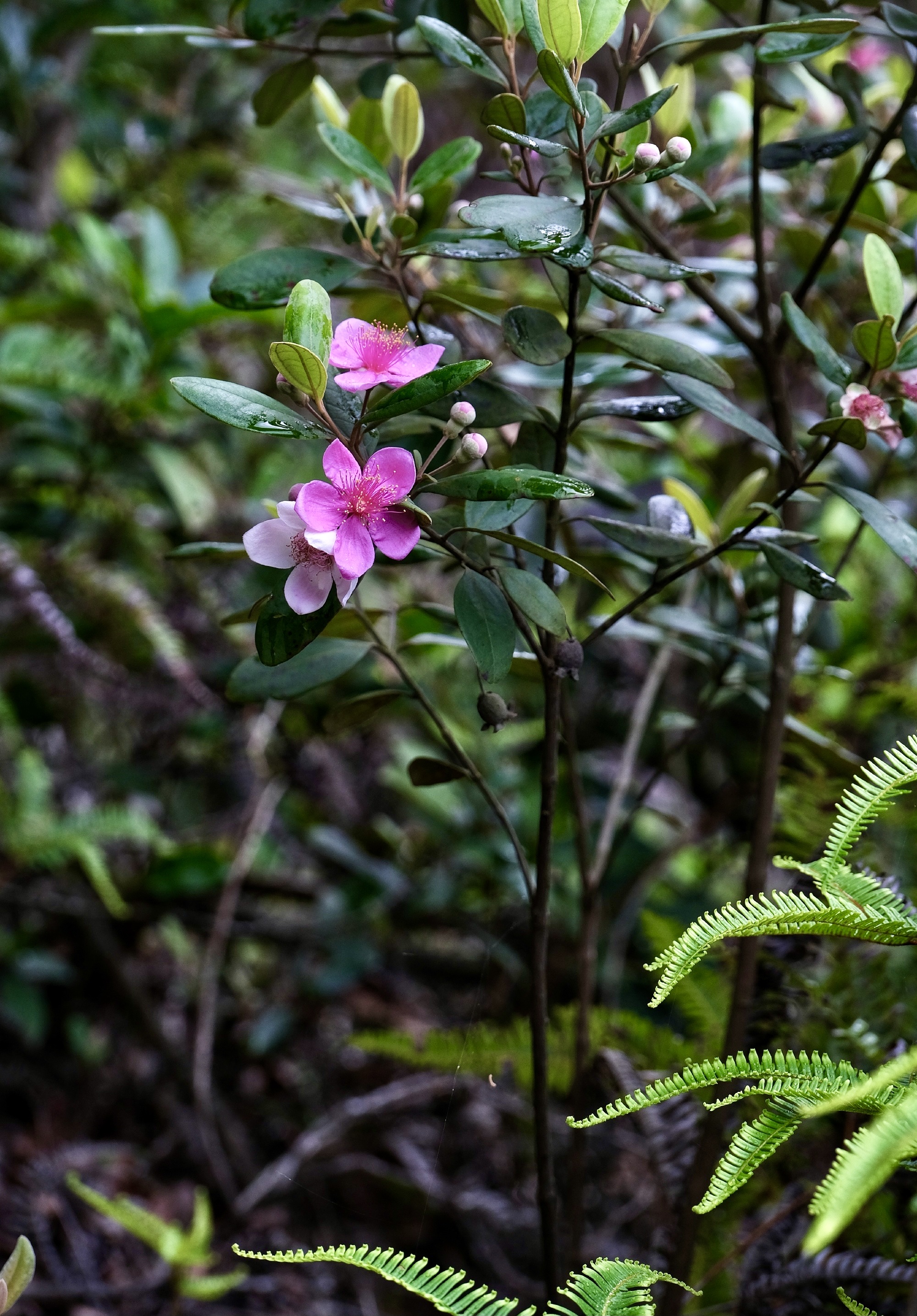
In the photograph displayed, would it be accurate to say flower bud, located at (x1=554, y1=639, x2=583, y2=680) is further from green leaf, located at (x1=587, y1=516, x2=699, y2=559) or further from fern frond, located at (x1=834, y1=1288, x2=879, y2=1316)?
fern frond, located at (x1=834, y1=1288, x2=879, y2=1316)

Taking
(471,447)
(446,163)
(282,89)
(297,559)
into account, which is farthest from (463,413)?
(282,89)

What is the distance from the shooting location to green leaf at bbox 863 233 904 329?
641 millimetres

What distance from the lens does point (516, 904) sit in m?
1.45

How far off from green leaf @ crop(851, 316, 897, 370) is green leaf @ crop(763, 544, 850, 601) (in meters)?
0.13

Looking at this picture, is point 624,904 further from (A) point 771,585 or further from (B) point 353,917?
(A) point 771,585

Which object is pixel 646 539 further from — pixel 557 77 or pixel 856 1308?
pixel 856 1308

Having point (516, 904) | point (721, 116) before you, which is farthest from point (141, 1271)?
point (721, 116)

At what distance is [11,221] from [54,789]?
133 cm

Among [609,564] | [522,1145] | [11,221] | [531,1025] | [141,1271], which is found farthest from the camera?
[11,221]

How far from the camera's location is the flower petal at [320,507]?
51 cm

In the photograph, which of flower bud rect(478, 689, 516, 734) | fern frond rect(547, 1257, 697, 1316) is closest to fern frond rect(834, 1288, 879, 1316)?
fern frond rect(547, 1257, 697, 1316)

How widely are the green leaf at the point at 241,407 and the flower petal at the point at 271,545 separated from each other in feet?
0.16

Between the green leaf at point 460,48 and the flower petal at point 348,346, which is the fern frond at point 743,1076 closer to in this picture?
the flower petal at point 348,346

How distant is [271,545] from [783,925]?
1.14 feet
